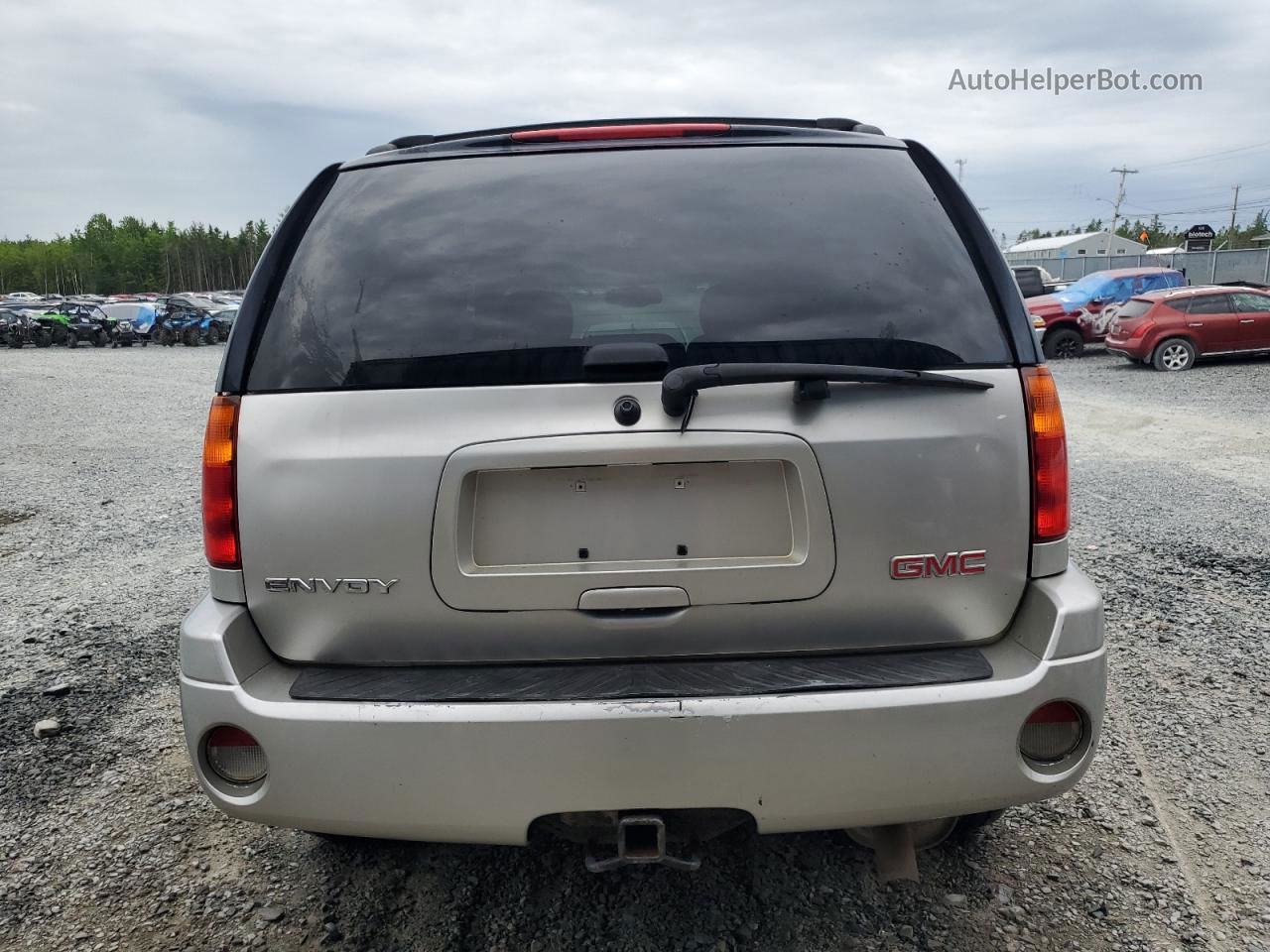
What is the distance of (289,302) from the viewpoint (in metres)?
2.08

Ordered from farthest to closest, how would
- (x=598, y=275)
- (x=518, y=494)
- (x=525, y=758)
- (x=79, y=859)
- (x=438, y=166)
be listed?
(x=79, y=859)
(x=438, y=166)
(x=598, y=275)
(x=518, y=494)
(x=525, y=758)

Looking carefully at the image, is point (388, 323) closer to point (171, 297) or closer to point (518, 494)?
point (518, 494)

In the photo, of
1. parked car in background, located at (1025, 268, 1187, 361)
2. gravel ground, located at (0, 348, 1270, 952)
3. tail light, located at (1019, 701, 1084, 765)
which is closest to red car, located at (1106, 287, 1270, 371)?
parked car in background, located at (1025, 268, 1187, 361)

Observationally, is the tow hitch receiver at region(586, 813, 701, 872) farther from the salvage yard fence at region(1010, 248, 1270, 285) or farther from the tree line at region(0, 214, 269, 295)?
the tree line at region(0, 214, 269, 295)

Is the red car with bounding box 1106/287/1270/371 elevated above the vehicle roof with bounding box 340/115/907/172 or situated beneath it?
situated beneath

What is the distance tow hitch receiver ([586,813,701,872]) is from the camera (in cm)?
187

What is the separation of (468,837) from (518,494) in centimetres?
71

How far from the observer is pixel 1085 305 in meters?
19.7

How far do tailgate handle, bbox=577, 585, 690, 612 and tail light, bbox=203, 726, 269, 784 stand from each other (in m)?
0.74

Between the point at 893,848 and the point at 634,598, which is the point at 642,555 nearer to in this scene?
the point at 634,598

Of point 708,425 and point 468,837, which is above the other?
point 708,425

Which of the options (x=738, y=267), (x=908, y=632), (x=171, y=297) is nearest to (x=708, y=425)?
(x=738, y=267)

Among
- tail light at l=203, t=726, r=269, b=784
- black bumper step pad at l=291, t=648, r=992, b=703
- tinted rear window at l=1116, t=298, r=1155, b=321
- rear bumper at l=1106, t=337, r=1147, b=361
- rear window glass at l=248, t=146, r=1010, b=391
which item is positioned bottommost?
rear bumper at l=1106, t=337, r=1147, b=361

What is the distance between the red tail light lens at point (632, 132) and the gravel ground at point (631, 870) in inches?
76.8
